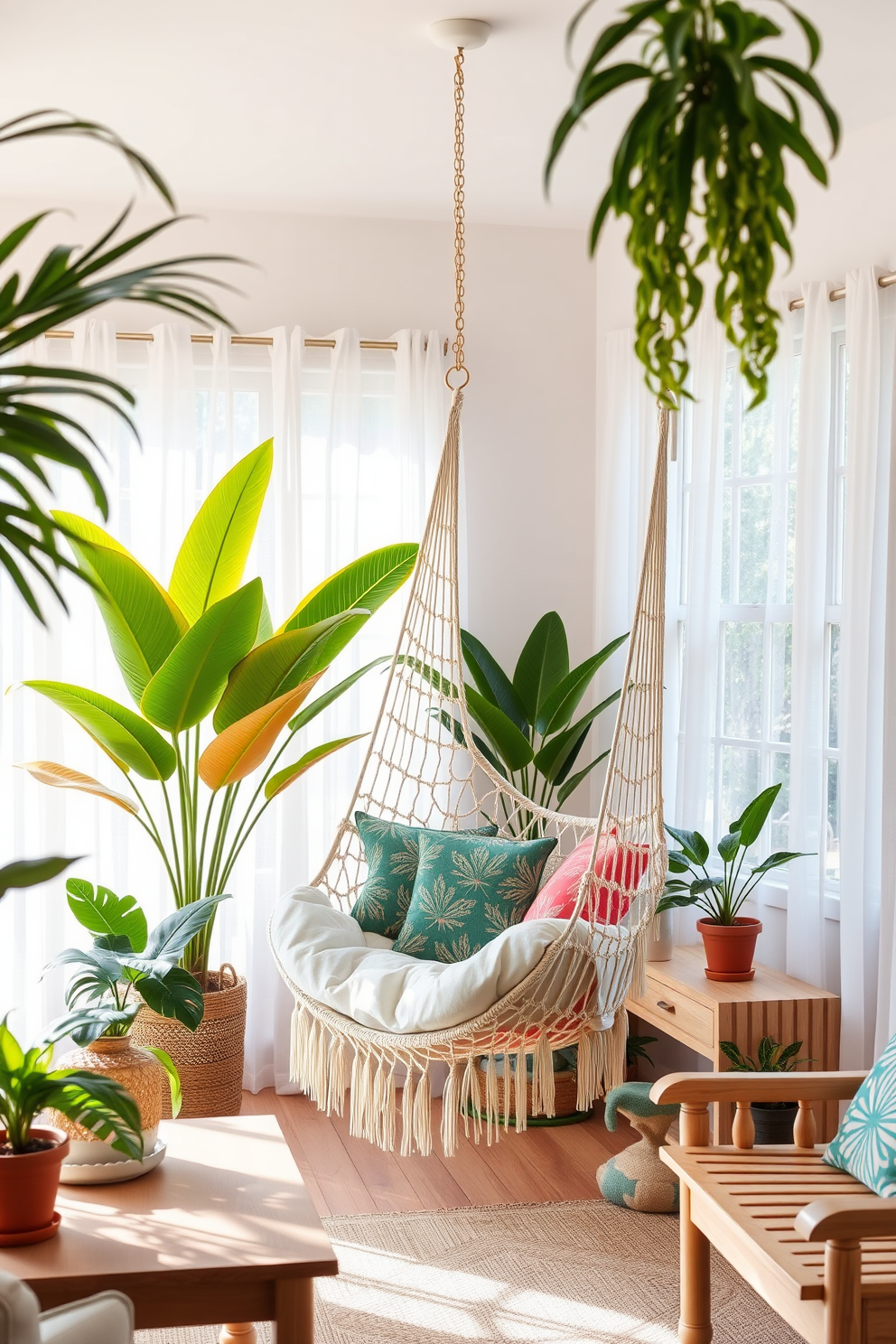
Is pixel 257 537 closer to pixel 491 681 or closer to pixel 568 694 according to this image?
pixel 491 681

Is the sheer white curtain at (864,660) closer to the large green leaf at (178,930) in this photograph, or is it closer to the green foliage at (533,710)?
the green foliage at (533,710)

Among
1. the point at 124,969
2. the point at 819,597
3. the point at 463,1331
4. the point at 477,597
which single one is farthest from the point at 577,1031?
the point at 477,597

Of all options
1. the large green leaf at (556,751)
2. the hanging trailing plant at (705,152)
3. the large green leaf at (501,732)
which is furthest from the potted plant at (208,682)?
the hanging trailing plant at (705,152)

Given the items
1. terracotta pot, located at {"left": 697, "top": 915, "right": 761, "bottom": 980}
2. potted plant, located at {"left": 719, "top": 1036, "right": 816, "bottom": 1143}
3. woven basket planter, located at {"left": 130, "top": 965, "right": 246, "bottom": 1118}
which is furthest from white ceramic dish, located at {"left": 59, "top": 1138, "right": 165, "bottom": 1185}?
terracotta pot, located at {"left": 697, "top": 915, "right": 761, "bottom": 980}

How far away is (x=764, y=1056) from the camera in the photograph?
309cm

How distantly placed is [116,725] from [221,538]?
0.56m

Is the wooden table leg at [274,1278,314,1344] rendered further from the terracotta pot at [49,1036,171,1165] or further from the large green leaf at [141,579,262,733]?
the large green leaf at [141,579,262,733]

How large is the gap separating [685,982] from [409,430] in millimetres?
1977

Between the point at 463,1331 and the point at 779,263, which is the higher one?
the point at 779,263

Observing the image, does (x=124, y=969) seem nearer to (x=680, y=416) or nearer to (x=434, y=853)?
(x=434, y=853)

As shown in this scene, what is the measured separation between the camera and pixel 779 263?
3734mm

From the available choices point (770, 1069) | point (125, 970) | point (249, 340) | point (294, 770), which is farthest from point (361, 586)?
point (770, 1069)

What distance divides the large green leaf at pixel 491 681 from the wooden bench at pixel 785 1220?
68.0 inches

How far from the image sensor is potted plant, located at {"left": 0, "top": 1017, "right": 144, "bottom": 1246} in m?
1.92
